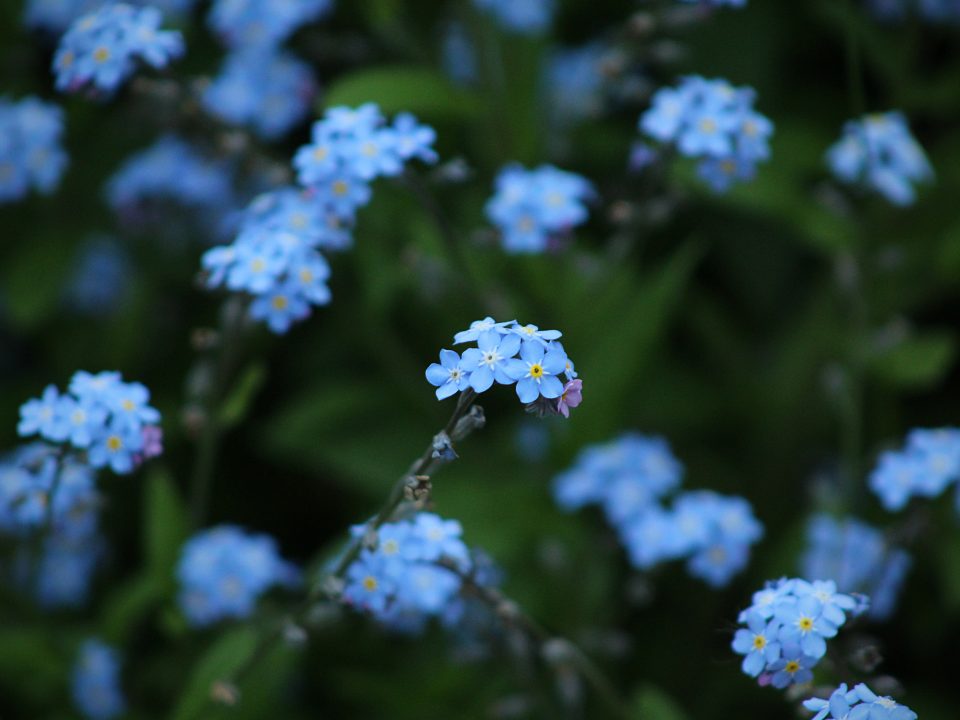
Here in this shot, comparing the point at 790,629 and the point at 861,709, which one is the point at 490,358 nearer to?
the point at 790,629

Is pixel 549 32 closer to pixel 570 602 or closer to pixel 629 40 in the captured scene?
pixel 629 40

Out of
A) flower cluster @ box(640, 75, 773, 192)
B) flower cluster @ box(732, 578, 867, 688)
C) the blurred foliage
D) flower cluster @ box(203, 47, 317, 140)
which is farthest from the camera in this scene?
flower cluster @ box(203, 47, 317, 140)

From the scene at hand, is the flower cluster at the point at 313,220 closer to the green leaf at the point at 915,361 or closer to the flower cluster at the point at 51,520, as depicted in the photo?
the flower cluster at the point at 51,520

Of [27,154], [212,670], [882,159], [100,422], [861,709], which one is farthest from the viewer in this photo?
[27,154]

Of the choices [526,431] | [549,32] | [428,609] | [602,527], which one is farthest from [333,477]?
[549,32]

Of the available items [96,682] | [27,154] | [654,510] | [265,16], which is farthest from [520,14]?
[96,682]

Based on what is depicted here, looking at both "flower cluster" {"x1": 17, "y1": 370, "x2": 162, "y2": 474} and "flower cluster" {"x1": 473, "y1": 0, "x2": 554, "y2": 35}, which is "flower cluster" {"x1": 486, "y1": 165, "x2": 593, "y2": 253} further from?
"flower cluster" {"x1": 17, "y1": 370, "x2": 162, "y2": 474}

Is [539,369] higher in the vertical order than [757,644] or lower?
higher

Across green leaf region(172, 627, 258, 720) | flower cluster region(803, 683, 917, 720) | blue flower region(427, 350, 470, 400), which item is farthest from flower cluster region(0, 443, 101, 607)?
flower cluster region(803, 683, 917, 720)
